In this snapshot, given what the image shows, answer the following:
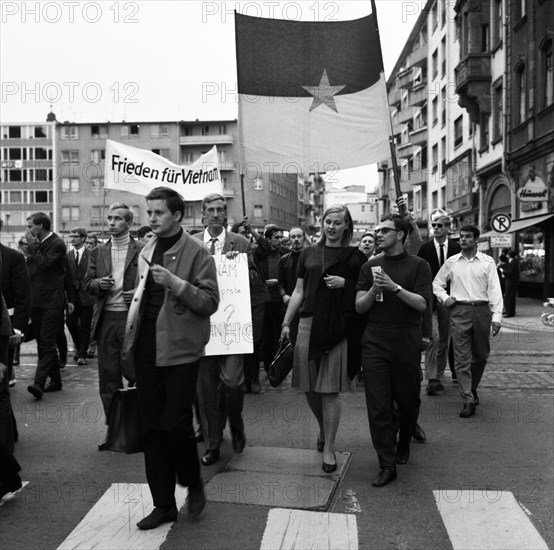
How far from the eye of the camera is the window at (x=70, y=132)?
9212 centimetres

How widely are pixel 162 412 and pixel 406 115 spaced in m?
59.2

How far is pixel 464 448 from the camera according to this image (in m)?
6.43

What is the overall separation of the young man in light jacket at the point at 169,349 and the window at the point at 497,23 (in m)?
29.6

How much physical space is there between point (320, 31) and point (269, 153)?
111 cm

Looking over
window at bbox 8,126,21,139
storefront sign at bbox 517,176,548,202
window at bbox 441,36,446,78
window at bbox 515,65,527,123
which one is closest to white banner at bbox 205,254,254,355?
storefront sign at bbox 517,176,548,202

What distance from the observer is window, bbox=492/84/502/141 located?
103 ft

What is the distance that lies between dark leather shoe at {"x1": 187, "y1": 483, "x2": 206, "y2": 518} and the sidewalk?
1327 centimetres

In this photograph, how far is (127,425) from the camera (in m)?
4.69

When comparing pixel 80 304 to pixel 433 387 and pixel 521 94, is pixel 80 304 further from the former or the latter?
pixel 521 94

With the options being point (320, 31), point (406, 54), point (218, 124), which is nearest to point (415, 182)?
point (406, 54)

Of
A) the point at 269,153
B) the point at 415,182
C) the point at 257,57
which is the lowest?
the point at 269,153

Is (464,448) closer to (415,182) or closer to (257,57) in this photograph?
(257,57)

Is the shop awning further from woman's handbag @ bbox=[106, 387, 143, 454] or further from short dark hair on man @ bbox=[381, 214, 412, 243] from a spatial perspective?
woman's handbag @ bbox=[106, 387, 143, 454]

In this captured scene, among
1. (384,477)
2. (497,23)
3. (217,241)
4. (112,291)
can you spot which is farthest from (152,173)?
(497,23)
